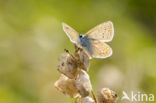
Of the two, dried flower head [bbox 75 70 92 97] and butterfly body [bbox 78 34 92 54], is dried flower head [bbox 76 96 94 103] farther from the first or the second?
butterfly body [bbox 78 34 92 54]

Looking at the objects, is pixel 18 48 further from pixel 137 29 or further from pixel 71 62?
pixel 71 62

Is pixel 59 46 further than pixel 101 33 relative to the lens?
Yes

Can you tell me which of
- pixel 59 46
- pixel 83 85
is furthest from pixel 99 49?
pixel 59 46

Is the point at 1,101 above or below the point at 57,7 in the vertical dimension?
below

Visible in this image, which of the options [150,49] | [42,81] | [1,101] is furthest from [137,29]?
[1,101]

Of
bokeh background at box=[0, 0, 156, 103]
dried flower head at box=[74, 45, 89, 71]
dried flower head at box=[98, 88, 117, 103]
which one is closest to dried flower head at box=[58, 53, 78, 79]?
dried flower head at box=[74, 45, 89, 71]

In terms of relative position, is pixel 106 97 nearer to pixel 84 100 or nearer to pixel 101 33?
pixel 84 100
